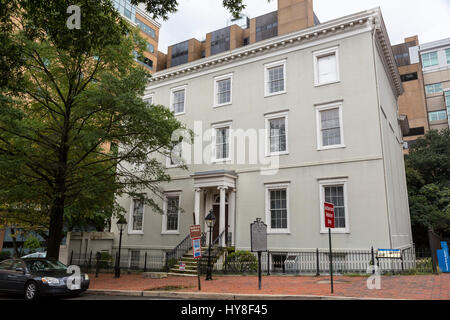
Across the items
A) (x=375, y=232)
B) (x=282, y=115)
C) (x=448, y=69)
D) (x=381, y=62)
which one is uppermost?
(x=448, y=69)

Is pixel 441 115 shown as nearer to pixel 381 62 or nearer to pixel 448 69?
pixel 448 69

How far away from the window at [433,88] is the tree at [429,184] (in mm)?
27738

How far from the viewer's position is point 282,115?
20.4 meters

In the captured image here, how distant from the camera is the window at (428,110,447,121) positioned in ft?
200

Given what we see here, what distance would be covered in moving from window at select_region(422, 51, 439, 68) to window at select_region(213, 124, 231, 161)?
189 feet

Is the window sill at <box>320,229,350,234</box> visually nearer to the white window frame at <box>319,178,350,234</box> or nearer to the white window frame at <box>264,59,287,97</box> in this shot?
the white window frame at <box>319,178,350,234</box>

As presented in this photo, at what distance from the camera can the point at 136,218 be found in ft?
81.0

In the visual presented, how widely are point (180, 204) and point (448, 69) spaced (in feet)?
198

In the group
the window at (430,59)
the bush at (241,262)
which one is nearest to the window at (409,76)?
the window at (430,59)

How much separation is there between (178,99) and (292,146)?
Result: 9.71 m

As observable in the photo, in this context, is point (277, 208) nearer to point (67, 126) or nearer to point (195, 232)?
point (195, 232)

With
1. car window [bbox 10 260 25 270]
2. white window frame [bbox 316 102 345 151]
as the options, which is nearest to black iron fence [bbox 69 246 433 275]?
white window frame [bbox 316 102 345 151]
